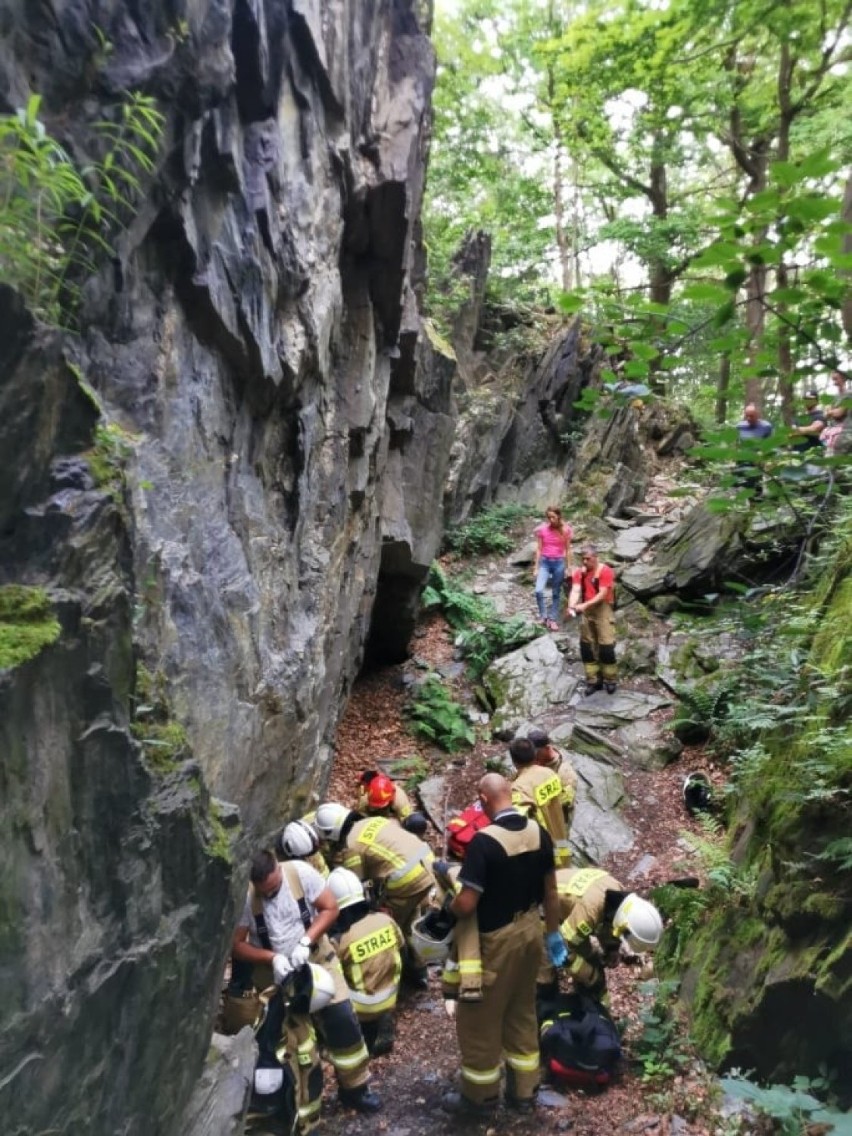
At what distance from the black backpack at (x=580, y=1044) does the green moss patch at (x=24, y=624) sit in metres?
4.64

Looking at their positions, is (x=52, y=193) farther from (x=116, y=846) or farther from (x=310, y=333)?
(x=310, y=333)

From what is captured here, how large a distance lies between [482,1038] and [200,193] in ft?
19.8

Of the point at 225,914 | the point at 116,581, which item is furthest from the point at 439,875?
the point at 116,581

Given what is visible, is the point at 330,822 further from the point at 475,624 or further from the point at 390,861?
the point at 475,624

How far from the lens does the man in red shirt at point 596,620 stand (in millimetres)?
10898

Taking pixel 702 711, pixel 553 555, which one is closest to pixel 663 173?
pixel 553 555

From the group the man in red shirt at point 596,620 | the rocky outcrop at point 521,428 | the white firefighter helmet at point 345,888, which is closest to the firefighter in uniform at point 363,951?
the white firefighter helmet at point 345,888

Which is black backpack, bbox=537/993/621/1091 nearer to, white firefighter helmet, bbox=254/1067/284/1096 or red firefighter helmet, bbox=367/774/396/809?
white firefighter helmet, bbox=254/1067/284/1096

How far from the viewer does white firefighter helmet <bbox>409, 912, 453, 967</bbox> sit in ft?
19.5

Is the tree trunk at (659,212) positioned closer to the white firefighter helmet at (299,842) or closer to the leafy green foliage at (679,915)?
the leafy green foliage at (679,915)

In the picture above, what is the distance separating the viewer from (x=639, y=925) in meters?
5.12

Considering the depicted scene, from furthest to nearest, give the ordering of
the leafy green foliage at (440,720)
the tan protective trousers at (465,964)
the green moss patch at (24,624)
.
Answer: the leafy green foliage at (440,720), the tan protective trousers at (465,964), the green moss patch at (24,624)

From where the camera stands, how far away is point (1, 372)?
2844 mm

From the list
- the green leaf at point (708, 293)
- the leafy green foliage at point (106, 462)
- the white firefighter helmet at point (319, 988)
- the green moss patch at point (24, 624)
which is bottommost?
the white firefighter helmet at point (319, 988)
